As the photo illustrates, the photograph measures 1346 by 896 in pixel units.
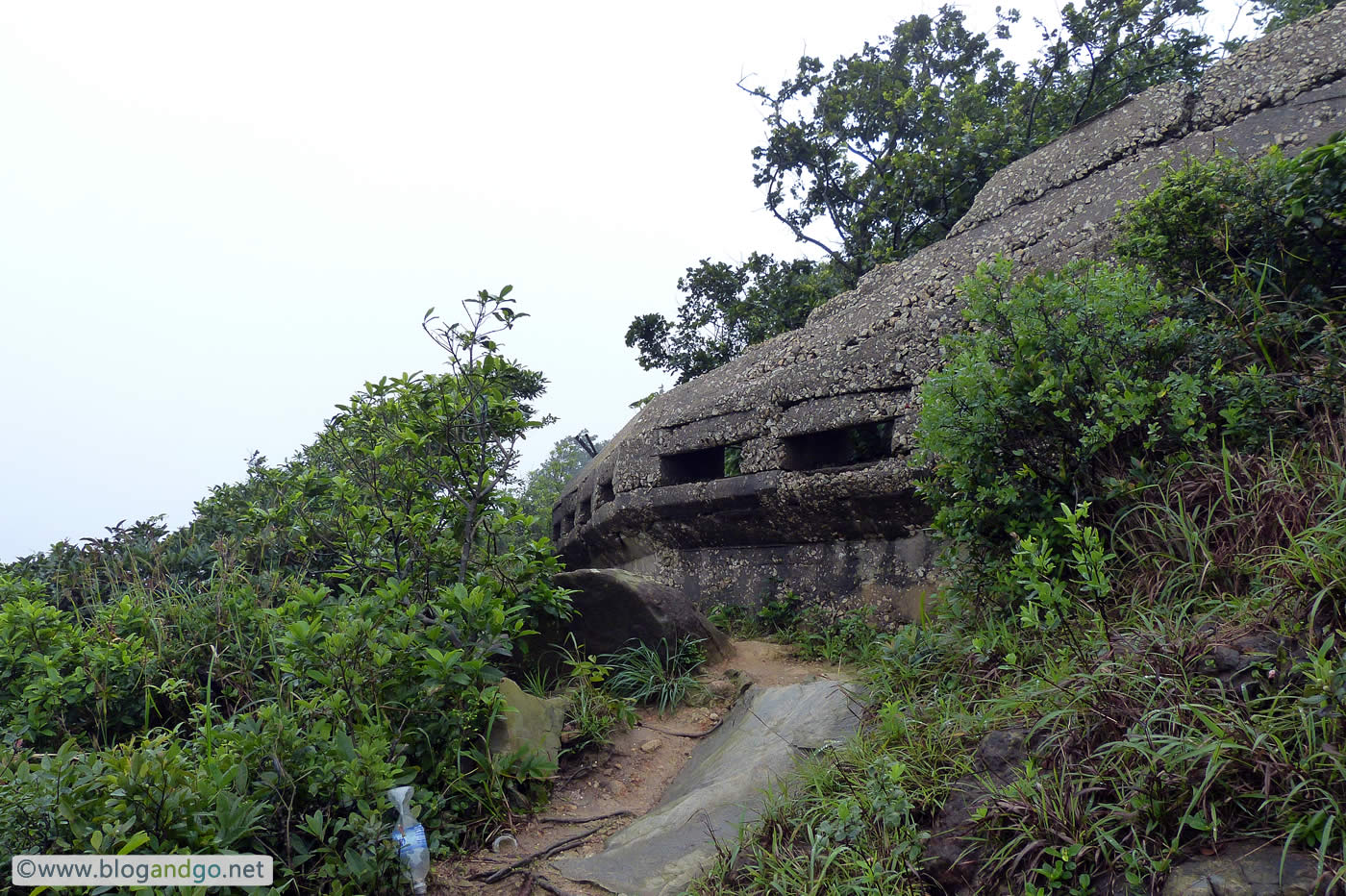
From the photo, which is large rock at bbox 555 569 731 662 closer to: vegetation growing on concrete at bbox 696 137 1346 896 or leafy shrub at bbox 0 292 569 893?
leafy shrub at bbox 0 292 569 893

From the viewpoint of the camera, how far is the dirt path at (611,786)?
3354 millimetres

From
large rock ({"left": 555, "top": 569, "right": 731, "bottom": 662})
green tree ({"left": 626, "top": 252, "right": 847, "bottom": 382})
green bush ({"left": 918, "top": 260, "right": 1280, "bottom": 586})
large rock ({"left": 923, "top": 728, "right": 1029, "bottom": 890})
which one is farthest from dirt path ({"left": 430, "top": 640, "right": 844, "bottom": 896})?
green tree ({"left": 626, "top": 252, "right": 847, "bottom": 382})

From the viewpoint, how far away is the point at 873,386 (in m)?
6.26

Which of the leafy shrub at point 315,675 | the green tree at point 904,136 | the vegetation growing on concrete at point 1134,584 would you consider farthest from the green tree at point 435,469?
the green tree at point 904,136

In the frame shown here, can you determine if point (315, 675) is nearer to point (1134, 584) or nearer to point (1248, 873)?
point (1248, 873)

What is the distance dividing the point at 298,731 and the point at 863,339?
4873 millimetres

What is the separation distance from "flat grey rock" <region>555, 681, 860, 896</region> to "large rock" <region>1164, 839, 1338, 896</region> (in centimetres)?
164

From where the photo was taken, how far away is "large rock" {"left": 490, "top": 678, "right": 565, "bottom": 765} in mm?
4035

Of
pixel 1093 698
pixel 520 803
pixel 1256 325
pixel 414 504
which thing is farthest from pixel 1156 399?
pixel 414 504

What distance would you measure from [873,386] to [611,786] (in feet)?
11.4

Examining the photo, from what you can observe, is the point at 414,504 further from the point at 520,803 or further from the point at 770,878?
the point at 770,878

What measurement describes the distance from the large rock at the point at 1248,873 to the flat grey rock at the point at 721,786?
5.37 feet

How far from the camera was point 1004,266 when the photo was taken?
4.25 metres

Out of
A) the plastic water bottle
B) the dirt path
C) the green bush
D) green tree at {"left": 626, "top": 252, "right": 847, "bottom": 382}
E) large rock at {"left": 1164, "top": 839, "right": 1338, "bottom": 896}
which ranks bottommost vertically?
the dirt path
